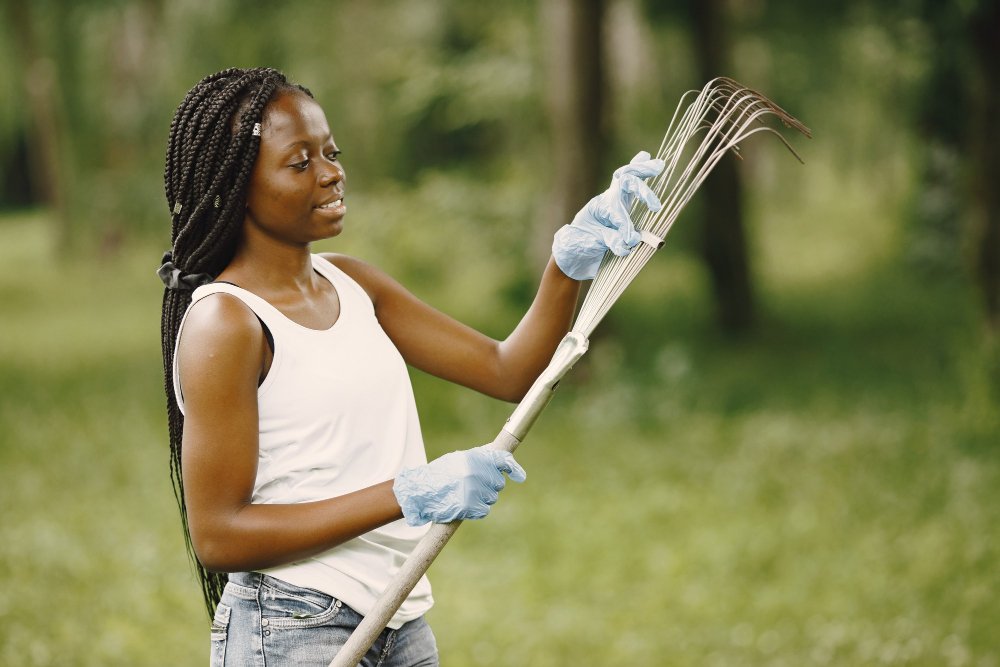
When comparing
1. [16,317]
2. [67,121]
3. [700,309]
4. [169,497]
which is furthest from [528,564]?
[67,121]

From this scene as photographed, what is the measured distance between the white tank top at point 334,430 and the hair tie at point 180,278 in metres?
0.14

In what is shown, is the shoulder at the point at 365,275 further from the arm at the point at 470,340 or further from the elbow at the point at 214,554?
the elbow at the point at 214,554

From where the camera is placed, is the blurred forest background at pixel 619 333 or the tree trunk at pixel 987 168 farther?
the tree trunk at pixel 987 168

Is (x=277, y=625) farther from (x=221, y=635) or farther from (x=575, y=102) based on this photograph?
(x=575, y=102)

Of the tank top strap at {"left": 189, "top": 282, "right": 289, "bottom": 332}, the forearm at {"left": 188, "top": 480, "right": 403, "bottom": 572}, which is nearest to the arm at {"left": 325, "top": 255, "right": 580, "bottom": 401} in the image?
the tank top strap at {"left": 189, "top": 282, "right": 289, "bottom": 332}

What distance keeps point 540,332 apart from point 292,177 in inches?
23.2

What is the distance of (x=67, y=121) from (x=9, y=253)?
425 cm

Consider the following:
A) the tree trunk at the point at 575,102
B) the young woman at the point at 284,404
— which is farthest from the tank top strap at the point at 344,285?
the tree trunk at the point at 575,102

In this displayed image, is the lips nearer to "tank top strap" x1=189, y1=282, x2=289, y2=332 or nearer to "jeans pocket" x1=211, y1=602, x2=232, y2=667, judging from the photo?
"tank top strap" x1=189, y1=282, x2=289, y2=332

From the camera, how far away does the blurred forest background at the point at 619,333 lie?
5066 mm

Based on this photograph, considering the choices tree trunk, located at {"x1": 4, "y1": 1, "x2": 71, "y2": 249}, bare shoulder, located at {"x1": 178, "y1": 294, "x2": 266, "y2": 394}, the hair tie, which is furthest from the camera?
tree trunk, located at {"x1": 4, "y1": 1, "x2": 71, "y2": 249}

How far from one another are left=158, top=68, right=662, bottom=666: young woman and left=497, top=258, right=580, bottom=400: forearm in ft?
0.49

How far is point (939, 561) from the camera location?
5211mm

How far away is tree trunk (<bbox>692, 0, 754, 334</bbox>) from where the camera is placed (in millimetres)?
10562
